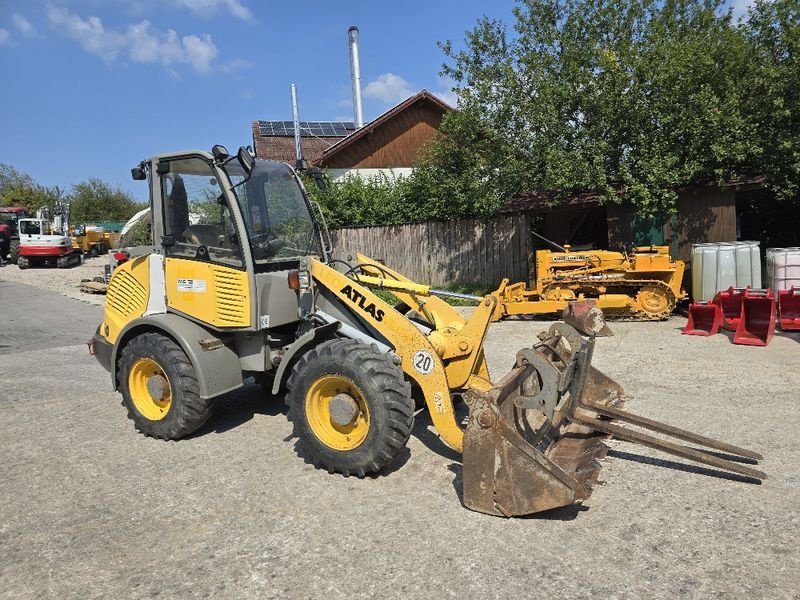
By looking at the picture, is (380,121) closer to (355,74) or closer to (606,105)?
(355,74)

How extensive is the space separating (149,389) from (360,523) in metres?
2.57

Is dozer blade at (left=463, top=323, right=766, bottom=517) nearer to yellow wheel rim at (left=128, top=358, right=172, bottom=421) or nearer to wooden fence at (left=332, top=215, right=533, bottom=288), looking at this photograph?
yellow wheel rim at (left=128, top=358, right=172, bottom=421)

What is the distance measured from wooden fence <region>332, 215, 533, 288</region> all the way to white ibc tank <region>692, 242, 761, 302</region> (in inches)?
179

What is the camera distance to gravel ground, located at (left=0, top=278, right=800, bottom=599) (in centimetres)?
301

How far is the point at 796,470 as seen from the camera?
4.11 m

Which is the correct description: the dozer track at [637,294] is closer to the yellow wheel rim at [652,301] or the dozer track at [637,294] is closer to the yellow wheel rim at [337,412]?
the yellow wheel rim at [652,301]

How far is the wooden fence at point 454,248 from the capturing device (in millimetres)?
15070

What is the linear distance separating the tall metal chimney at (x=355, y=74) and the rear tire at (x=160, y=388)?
22134 millimetres

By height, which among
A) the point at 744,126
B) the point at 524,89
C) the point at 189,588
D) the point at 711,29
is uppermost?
the point at 711,29

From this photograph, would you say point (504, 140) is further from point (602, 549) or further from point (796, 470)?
point (602, 549)

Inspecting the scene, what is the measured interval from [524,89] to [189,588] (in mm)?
12909

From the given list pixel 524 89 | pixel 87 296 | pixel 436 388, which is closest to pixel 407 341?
pixel 436 388

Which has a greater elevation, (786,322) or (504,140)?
(504,140)

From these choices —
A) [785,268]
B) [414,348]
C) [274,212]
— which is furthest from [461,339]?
[785,268]
